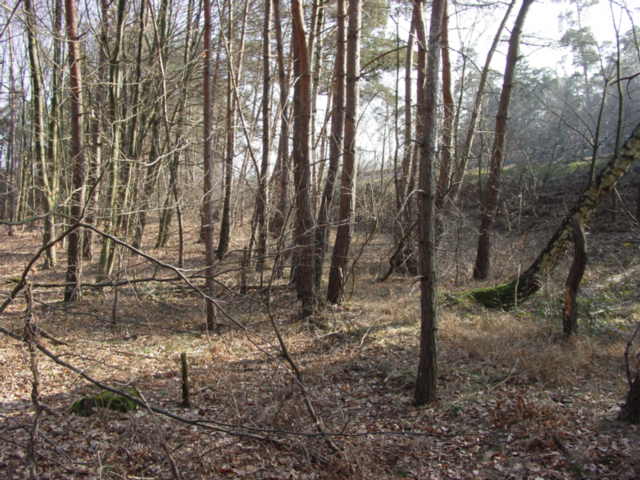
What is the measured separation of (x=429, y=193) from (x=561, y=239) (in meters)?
4.82

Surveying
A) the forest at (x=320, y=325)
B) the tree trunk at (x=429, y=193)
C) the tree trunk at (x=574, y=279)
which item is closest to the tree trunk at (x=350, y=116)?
the forest at (x=320, y=325)

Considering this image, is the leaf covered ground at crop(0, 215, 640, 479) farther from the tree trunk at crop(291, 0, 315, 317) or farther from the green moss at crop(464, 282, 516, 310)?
the tree trunk at crop(291, 0, 315, 317)

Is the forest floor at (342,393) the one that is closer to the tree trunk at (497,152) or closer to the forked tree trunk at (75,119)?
the tree trunk at (497,152)

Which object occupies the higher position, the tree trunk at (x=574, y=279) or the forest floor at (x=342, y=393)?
the tree trunk at (x=574, y=279)

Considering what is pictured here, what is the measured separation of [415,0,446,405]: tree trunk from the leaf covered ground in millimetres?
1010

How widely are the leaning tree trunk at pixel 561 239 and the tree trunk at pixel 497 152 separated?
2.09m

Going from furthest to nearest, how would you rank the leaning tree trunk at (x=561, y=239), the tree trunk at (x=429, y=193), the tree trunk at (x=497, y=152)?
the tree trunk at (x=497, y=152) < the leaning tree trunk at (x=561, y=239) < the tree trunk at (x=429, y=193)

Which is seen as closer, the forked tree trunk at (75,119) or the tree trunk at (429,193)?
the tree trunk at (429,193)

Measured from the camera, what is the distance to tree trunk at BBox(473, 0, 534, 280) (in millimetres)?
10125

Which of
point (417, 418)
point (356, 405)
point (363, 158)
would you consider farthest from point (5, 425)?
point (363, 158)

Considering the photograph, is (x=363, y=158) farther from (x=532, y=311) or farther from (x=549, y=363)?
(x=549, y=363)

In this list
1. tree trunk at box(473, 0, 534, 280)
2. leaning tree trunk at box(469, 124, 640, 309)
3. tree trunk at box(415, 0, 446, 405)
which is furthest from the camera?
tree trunk at box(473, 0, 534, 280)

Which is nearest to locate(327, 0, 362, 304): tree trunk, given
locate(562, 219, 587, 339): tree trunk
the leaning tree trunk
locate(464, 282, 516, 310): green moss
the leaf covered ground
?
the leaf covered ground

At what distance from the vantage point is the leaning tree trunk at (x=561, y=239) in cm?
754
